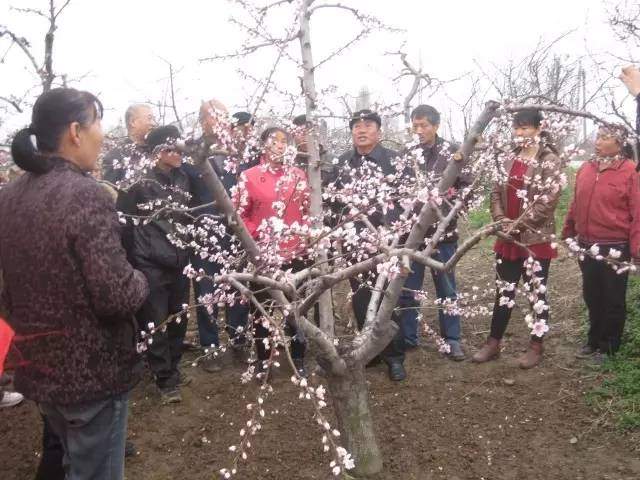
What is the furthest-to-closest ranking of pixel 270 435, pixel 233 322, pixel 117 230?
1. pixel 233 322
2. pixel 270 435
3. pixel 117 230

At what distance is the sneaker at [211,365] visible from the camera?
4.20m

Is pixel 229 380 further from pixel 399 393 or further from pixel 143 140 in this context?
pixel 143 140

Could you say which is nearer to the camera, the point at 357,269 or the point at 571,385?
the point at 357,269

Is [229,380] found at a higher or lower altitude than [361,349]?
lower

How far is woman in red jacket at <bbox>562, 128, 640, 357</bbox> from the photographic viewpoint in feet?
12.2

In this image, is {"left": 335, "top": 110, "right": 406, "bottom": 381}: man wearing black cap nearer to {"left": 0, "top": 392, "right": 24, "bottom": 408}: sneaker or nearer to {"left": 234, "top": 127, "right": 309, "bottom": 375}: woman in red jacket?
{"left": 234, "top": 127, "right": 309, "bottom": 375}: woman in red jacket

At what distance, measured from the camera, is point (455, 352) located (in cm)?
425

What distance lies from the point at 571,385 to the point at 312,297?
247cm

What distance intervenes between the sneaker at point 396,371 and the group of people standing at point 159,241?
12mm

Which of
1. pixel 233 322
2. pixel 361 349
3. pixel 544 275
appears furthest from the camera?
pixel 233 322

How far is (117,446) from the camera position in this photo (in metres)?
1.91

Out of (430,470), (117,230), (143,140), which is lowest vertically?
(430,470)

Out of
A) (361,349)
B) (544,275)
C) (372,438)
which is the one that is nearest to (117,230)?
(361,349)

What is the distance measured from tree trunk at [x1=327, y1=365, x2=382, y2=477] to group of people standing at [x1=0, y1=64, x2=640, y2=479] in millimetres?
673
